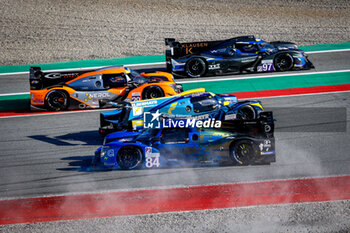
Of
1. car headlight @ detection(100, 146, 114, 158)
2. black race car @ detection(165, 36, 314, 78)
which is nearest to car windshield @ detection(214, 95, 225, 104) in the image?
car headlight @ detection(100, 146, 114, 158)

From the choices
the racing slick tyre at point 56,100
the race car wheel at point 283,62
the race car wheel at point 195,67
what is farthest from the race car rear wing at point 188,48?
the racing slick tyre at point 56,100

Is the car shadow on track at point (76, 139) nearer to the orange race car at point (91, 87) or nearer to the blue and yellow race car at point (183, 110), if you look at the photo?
the blue and yellow race car at point (183, 110)

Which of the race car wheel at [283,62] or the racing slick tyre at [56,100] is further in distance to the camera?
the race car wheel at [283,62]

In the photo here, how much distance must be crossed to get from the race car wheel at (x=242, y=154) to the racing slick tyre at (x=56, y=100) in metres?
7.94

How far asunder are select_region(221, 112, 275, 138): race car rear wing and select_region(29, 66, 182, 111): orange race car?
16.5 feet

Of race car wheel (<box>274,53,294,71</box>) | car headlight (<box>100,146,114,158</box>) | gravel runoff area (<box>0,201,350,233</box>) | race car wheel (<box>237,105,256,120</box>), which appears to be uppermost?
race car wheel (<box>274,53,294,71</box>)

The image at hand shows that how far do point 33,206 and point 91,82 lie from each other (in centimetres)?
696

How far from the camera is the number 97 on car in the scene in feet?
41.3

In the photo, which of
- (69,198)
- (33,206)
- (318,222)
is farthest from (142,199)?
(318,222)

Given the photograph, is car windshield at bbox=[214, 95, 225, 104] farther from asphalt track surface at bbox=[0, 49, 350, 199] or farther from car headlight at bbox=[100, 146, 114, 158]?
car headlight at bbox=[100, 146, 114, 158]

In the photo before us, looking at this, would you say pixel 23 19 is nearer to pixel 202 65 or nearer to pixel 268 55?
pixel 202 65

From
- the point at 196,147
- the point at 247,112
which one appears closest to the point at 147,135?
the point at 196,147

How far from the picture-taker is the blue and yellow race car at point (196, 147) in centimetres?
1241

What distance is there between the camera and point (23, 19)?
28500 millimetres
